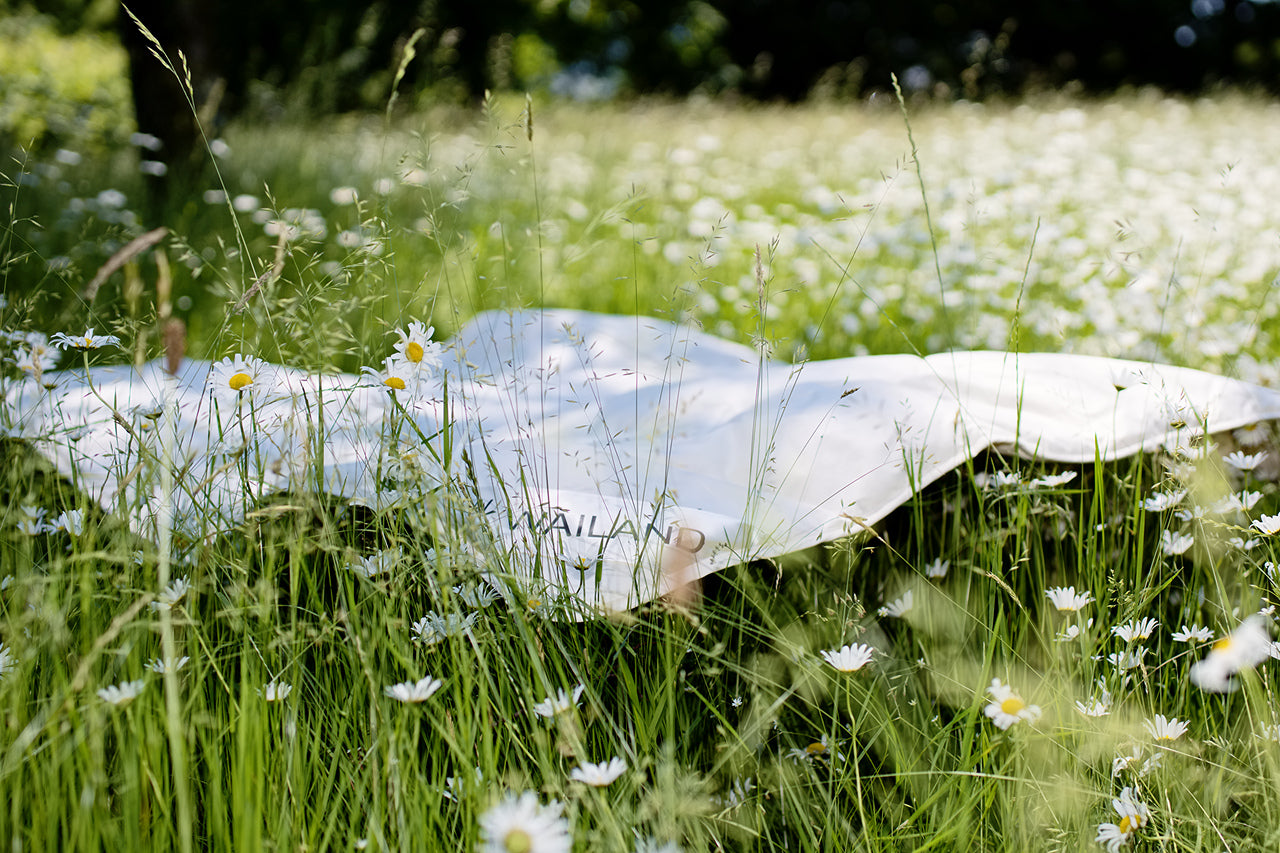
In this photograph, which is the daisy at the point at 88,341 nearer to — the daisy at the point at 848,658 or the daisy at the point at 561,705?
the daisy at the point at 561,705

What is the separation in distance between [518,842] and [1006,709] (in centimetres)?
56

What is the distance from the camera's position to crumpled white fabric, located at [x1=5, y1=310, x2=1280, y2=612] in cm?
119

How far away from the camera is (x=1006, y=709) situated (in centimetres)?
97

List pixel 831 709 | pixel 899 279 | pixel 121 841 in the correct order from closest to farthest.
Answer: pixel 121 841 → pixel 831 709 → pixel 899 279

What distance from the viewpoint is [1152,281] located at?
239cm

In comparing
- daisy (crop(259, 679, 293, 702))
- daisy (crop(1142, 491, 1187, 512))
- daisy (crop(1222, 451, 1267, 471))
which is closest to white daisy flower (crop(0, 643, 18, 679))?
daisy (crop(259, 679, 293, 702))

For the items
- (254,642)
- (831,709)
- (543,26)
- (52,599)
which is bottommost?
(831,709)

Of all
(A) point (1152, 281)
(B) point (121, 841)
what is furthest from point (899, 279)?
(B) point (121, 841)

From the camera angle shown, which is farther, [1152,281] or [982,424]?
[1152,281]

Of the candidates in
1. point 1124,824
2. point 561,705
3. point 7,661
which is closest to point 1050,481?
point 1124,824

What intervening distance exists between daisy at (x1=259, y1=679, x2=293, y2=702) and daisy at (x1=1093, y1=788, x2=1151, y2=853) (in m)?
0.84

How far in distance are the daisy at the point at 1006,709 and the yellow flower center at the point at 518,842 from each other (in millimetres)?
517

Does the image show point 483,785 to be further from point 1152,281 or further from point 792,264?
point 792,264

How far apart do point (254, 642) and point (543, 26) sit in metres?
18.6
